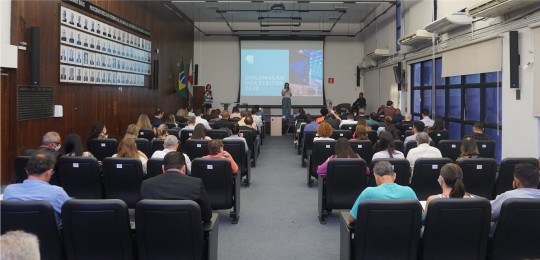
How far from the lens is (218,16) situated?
60.5 feet

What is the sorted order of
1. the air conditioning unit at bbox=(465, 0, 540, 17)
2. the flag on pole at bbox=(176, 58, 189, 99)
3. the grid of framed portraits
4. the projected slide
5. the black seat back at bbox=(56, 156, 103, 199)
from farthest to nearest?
the projected slide
the flag on pole at bbox=(176, 58, 189, 99)
the grid of framed portraits
the air conditioning unit at bbox=(465, 0, 540, 17)
the black seat back at bbox=(56, 156, 103, 199)

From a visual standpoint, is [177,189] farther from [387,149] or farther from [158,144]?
[158,144]

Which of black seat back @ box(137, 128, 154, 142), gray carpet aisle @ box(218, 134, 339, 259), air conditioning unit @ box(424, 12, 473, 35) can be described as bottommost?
gray carpet aisle @ box(218, 134, 339, 259)

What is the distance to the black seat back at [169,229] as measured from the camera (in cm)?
286

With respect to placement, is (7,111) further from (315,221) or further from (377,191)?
(377,191)

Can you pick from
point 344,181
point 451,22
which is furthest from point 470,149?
point 451,22

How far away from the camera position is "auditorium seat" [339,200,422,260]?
9.60 ft

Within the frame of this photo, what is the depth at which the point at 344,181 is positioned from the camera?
4949 millimetres

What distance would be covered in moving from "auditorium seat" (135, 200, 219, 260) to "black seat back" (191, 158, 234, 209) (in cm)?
181

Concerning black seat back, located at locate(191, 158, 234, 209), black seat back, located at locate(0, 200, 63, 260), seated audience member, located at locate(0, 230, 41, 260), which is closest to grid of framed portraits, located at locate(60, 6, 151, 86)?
black seat back, located at locate(191, 158, 234, 209)

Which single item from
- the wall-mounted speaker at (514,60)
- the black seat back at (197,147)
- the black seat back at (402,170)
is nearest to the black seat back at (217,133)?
the black seat back at (197,147)

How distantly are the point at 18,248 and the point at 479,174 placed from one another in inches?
174

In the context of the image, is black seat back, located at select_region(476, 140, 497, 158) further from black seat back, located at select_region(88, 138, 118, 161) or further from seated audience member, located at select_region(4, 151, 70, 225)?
seated audience member, located at select_region(4, 151, 70, 225)

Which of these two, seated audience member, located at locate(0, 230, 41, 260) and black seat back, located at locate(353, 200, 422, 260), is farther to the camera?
black seat back, located at locate(353, 200, 422, 260)
